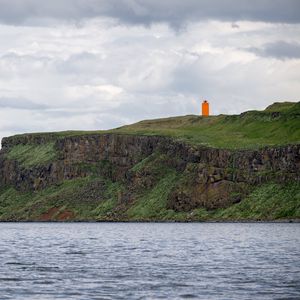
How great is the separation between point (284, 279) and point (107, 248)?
5089cm

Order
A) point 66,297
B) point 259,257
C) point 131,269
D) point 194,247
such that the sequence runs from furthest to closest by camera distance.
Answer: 1. point 194,247
2. point 259,257
3. point 131,269
4. point 66,297

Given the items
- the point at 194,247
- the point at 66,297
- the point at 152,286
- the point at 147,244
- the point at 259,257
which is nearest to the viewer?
the point at 66,297

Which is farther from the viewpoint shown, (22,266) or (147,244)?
(147,244)

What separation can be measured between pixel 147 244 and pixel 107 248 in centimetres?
1064

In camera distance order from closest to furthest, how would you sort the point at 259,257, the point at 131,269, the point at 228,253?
the point at 131,269, the point at 259,257, the point at 228,253

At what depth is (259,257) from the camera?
10431 cm

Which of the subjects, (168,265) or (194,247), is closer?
(168,265)

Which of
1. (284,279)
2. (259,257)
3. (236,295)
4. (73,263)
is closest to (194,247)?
(259,257)

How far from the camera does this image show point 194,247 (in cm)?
12612

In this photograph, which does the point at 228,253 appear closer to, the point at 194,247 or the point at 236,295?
the point at 194,247

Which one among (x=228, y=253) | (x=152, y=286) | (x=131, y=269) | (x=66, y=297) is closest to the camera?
(x=66, y=297)

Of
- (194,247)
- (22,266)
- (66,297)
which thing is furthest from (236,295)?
(194,247)

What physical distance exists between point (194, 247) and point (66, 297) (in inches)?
2342

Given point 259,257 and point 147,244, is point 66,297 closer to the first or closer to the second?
point 259,257
